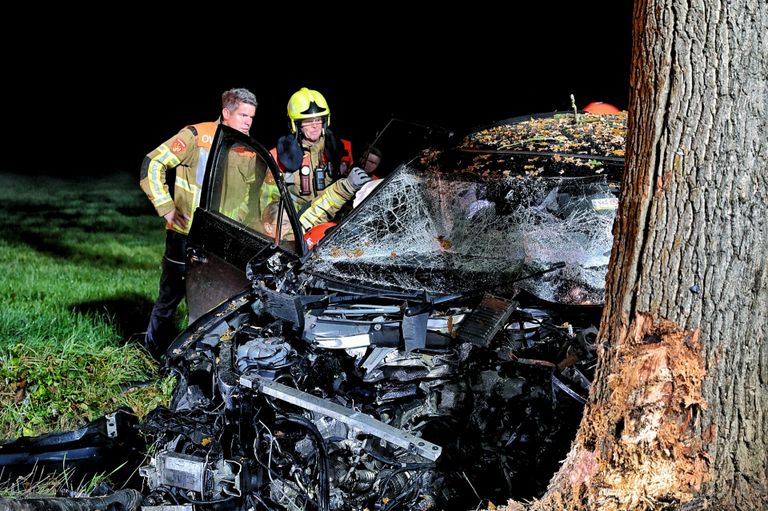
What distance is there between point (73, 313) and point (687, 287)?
5119 mm

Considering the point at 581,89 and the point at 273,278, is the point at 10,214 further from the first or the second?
the point at 581,89

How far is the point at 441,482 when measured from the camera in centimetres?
348

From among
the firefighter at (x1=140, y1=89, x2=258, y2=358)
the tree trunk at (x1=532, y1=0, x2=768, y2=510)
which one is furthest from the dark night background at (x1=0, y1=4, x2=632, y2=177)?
the tree trunk at (x1=532, y1=0, x2=768, y2=510)

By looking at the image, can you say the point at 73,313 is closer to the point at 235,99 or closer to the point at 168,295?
the point at 168,295

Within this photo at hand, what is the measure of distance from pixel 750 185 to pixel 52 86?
71.0 ft

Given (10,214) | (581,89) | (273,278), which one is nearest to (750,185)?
(273,278)

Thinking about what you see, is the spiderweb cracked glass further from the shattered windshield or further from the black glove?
the black glove

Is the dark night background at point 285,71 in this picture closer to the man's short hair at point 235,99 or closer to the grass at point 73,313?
the grass at point 73,313

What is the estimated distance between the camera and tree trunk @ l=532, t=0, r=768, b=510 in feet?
8.45

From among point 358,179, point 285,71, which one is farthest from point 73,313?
point 285,71

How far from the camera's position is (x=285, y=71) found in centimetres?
2052

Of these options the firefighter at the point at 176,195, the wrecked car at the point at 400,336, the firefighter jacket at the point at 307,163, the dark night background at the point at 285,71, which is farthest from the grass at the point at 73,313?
the dark night background at the point at 285,71

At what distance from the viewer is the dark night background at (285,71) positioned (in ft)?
58.0

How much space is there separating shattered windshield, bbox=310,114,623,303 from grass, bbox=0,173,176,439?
1.76 metres
